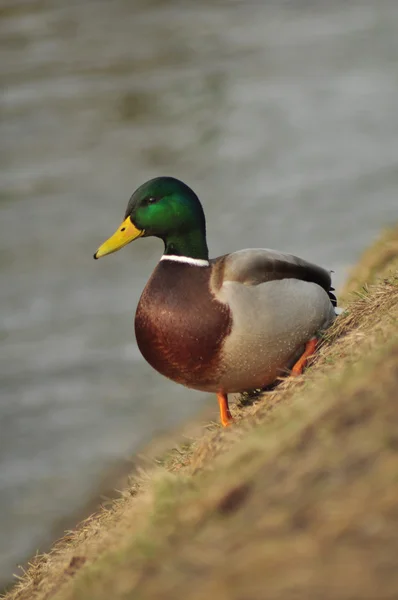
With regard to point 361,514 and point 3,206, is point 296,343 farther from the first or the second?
point 3,206

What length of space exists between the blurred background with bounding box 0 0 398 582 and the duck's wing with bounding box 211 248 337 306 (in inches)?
142

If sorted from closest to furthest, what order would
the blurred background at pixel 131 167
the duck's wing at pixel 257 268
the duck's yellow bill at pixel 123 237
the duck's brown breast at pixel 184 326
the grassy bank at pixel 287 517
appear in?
the grassy bank at pixel 287 517 < the duck's brown breast at pixel 184 326 < the duck's wing at pixel 257 268 < the duck's yellow bill at pixel 123 237 < the blurred background at pixel 131 167

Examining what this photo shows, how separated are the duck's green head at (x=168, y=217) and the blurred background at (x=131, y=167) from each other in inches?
137

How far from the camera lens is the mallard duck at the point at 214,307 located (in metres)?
4.33

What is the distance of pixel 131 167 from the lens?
1433 centimetres

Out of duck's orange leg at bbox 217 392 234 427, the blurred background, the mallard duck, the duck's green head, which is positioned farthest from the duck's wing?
the blurred background

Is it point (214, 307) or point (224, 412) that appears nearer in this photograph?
point (214, 307)

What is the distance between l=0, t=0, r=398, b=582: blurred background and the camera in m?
8.94

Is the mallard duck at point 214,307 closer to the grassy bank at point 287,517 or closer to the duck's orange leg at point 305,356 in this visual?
the duck's orange leg at point 305,356

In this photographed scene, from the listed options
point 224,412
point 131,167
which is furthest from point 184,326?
point 131,167

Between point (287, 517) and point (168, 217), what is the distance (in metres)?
2.39

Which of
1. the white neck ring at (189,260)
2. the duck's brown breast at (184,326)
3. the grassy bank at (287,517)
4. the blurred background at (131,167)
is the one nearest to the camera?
the grassy bank at (287,517)

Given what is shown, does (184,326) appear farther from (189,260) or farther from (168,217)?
(168,217)

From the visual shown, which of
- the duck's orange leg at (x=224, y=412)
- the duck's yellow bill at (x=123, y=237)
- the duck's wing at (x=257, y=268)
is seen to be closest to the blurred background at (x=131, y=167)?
the duck's orange leg at (x=224, y=412)
